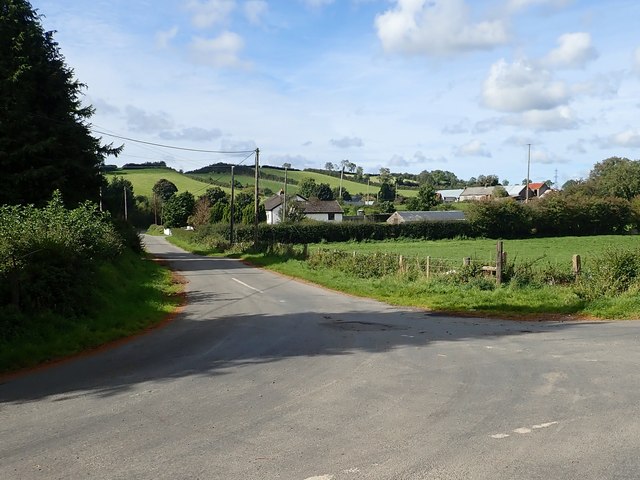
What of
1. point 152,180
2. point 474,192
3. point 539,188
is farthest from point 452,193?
point 152,180

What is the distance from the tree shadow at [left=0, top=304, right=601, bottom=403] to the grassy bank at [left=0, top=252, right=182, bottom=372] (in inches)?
25.4

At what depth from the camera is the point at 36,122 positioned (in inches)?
1093

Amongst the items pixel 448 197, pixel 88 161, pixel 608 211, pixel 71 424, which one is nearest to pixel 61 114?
pixel 88 161

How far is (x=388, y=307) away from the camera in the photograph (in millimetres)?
18531

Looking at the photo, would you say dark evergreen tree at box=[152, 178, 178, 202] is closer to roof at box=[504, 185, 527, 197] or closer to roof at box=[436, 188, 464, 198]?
roof at box=[436, 188, 464, 198]

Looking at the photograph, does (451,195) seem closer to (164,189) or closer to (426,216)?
(426,216)

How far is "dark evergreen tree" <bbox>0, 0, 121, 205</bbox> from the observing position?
1018 inches

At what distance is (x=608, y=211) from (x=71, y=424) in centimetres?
8447

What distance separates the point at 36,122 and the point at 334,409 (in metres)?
26.4

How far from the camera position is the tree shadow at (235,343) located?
8367 mm

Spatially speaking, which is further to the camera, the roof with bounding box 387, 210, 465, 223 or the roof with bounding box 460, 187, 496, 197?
the roof with bounding box 460, 187, 496, 197

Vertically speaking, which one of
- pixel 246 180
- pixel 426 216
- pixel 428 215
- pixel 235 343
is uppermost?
pixel 246 180

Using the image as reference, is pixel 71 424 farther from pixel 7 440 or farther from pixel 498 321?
pixel 498 321

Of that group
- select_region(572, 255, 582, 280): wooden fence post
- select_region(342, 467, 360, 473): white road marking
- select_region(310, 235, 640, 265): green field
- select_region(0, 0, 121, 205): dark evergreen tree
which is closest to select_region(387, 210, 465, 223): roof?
select_region(310, 235, 640, 265): green field
